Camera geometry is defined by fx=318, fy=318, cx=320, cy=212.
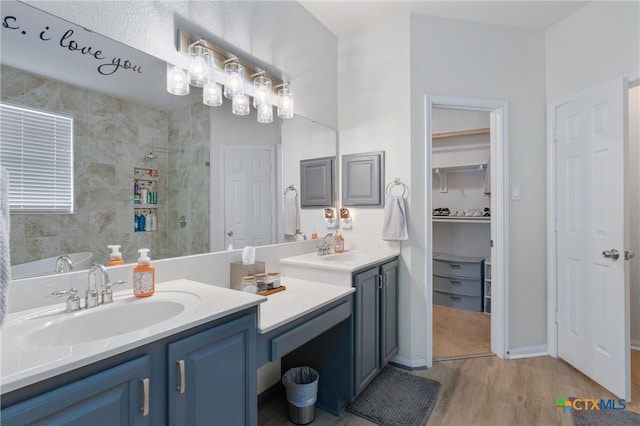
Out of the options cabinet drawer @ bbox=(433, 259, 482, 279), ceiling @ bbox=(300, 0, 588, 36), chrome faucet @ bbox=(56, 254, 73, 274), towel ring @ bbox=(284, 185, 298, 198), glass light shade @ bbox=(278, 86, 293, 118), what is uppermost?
ceiling @ bbox=(300, 0, 588, 36)

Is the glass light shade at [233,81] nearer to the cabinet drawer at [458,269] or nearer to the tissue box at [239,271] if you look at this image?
the tissue box at [239,271]

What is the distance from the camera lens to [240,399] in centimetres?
118

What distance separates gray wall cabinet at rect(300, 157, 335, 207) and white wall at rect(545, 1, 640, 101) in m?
1.95

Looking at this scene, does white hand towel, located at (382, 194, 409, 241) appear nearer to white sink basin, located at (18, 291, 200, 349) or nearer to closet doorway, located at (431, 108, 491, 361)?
closet doorway, located at (431, 108, 491, 361)

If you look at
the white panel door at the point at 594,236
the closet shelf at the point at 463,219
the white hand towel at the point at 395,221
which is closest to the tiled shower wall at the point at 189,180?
the white hand towel at the point at 395,221

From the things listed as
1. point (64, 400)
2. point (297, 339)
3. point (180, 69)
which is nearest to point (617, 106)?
point (297, 339)

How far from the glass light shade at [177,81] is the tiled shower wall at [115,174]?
0.10 metres

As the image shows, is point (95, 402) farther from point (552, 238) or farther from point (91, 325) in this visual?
point (552, 238)

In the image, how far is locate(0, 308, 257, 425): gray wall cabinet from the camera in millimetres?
729

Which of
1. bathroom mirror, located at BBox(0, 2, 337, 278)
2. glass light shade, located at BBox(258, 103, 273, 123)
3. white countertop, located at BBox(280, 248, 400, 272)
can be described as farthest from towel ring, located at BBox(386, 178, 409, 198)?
bathroom mirror, located at BBox(0, 2, 337, 278)

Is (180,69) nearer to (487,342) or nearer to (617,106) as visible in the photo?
(617,106)

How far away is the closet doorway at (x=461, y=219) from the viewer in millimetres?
3666

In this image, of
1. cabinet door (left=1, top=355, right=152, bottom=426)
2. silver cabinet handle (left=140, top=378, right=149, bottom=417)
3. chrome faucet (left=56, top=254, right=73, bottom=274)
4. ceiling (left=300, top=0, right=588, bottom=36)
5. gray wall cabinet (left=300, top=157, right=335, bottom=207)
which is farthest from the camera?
gray wall cabinet (left=300, top=157, right=335, bottom=207)

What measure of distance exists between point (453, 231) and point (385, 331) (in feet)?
7.97
